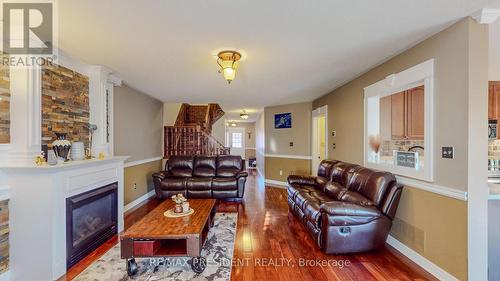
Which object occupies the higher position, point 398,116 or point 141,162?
point 398,116

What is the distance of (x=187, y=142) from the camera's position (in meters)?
6.92

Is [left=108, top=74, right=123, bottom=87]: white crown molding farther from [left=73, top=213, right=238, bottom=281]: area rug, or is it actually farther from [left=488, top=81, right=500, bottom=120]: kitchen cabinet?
[left=488, top=81, right=500, bottom=120]: kitchen cabinet

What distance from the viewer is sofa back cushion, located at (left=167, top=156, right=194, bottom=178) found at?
17.7 feet

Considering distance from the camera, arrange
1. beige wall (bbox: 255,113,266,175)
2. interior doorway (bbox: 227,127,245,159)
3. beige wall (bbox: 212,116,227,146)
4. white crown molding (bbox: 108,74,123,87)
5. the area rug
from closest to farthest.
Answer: the area rug
white crown molding (bbox: 108,74,123,87)
beige wall (bbox: 255,113,266,175)
beige wall (bbox: 212,116,227,146)
interior doorway (bbox: 227,127,245,159)

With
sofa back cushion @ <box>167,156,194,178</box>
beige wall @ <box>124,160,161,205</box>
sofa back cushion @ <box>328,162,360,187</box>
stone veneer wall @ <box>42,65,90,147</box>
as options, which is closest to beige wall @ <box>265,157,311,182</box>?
sofa back cushion @ <box>328,162,360,187</box>

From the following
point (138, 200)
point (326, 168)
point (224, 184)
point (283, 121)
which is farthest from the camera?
point (283, 121)

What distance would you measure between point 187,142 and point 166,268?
189 inches

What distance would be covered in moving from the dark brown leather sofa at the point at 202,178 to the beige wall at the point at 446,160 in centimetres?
311

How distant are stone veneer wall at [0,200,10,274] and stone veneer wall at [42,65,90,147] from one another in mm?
702

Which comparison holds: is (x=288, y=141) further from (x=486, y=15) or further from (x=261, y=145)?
(x=486, y=15)

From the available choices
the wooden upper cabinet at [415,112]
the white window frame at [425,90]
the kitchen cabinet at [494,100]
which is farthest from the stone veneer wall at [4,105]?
the kitchen cabinet at [494,100]

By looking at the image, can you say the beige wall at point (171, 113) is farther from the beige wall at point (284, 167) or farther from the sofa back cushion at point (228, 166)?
the beige wall at point (284, 167)

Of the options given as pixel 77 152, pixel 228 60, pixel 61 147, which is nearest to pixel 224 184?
pixel 77 152

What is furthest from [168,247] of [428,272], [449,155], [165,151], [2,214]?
[165,151]
